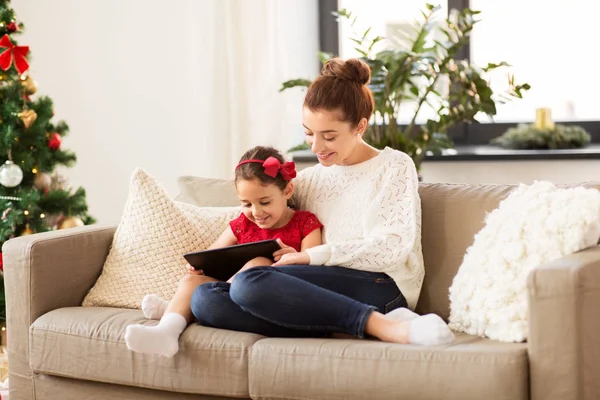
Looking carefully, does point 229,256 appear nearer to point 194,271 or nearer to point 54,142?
point 194,271

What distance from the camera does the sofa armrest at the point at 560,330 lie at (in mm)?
1856

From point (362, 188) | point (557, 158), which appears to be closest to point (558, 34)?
point (557, 158)

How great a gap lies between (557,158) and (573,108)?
0.50m

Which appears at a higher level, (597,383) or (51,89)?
(51,89)

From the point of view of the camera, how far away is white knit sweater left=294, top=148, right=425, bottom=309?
229 centimetres

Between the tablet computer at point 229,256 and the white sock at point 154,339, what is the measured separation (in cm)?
20

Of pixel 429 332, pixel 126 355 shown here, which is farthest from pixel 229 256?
pixel 429 332

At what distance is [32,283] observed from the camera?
2.47 metres

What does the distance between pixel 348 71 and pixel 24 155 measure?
4.32 feet

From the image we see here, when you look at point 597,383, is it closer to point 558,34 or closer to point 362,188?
point 362,188

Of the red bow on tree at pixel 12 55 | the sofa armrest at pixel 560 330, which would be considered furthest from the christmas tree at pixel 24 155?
the sofa armrest at pixel 560 330

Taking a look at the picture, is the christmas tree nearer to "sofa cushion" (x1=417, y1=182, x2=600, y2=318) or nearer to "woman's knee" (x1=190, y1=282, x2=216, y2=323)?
"woman's knee" (x1=190, y1=282, x2=216, y2=323)

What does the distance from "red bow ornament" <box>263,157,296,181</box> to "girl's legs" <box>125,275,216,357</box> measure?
387 mm

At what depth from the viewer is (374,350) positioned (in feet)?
6.59
